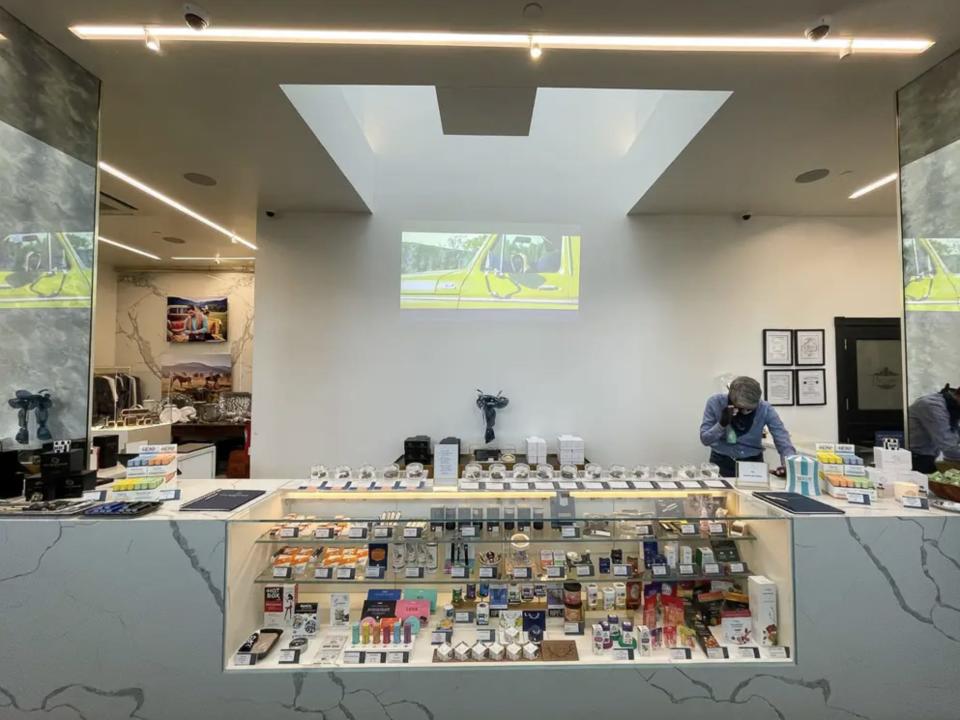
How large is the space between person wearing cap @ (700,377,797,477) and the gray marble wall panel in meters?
3.78

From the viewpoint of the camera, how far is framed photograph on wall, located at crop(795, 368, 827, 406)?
13.7ft

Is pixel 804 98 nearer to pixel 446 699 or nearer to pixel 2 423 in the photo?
pixel 446 699

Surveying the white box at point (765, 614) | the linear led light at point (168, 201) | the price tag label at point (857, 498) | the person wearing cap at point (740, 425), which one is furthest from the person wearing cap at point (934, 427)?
the linear led light at point (168, 201)

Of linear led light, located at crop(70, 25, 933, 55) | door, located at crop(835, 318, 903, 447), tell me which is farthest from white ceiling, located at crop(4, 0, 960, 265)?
door, located at crop(835, 318, 903, 447)

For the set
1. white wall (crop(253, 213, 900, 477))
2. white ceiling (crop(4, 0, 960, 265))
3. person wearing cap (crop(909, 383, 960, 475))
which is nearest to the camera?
white ceiling (crop(4, 0, 960, 265))

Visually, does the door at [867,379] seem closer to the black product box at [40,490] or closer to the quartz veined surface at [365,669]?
the quartz veined surface at [365,669]

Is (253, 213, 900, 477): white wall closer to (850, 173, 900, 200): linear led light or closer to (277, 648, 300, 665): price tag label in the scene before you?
(850, 173, 900, 200): linear led light

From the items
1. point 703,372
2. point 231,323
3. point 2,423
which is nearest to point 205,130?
point 2,423

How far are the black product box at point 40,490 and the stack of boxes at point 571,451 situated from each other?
318cm

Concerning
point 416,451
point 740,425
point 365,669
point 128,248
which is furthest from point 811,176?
point 128,248

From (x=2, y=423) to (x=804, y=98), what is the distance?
4287 millimetres

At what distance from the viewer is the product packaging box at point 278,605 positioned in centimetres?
174

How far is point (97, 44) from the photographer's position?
208 cm

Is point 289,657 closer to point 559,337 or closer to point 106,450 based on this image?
point 106,450
